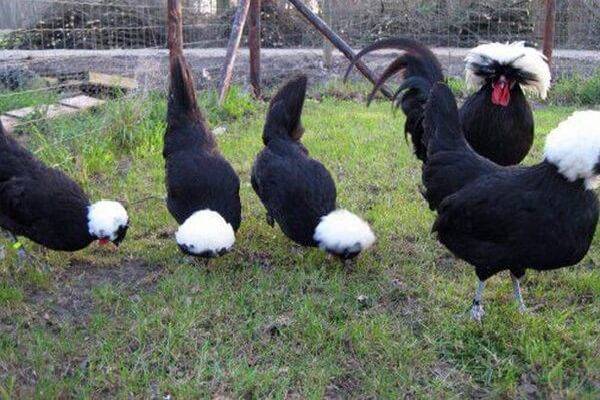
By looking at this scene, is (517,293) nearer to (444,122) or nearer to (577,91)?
(444,122)

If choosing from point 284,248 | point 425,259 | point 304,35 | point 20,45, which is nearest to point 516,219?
point 425,259

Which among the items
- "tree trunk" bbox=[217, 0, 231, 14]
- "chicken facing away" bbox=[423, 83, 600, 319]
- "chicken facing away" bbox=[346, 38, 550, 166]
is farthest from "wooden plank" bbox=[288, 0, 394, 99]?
"tree trunk" bbox=[217, 0, 231, 14]

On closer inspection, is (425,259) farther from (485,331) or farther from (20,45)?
(20,45)

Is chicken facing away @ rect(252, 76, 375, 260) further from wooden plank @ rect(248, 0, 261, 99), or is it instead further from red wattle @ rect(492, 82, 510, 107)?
wooden plank @ rect(248, 0, 261, 99)

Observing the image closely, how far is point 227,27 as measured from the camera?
14.7 m

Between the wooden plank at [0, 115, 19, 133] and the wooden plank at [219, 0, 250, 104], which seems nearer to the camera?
the wooden plank at [0, 115, 19, 133]

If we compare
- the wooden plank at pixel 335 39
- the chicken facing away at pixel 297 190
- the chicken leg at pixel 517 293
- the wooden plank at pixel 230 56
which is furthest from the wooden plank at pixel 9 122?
the chicken leg at pixel 517 293

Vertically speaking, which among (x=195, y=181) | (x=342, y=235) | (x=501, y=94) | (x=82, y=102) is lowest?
(x=342, y=235)

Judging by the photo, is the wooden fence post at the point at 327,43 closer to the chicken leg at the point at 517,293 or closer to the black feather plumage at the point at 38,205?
the black feather plumage at the point at 38,205

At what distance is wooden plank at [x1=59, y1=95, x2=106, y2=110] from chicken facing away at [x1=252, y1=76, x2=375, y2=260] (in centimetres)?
349

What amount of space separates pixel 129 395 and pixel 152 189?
10.6 ft

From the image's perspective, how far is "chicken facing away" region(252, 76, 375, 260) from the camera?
14.0 ft

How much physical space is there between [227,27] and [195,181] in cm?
1076

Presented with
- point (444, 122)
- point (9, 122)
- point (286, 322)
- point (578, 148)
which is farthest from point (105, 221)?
point (9, 122)
